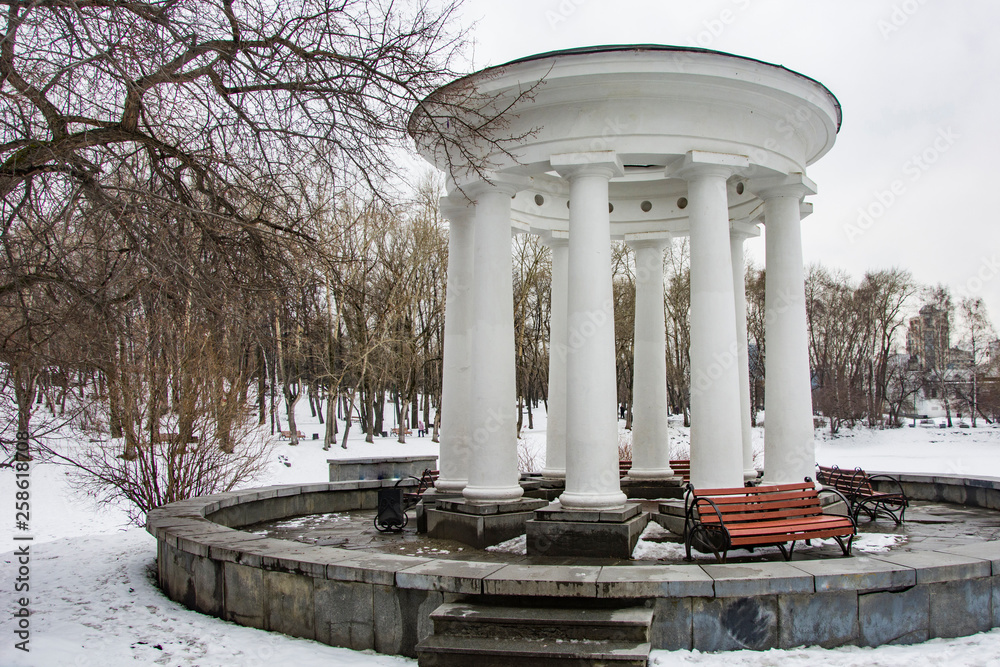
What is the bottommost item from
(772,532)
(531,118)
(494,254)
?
(772,532)

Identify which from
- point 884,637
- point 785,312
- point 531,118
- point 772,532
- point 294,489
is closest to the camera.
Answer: point 884,637

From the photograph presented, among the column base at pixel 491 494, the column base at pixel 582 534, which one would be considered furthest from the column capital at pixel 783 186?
the column base at pixel 491 494

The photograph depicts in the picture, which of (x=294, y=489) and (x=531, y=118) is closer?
(x=531, y=118)

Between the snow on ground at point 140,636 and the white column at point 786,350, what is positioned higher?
the white column at point 786,350

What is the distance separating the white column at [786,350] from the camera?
13.1 meters

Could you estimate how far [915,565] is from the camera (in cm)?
729

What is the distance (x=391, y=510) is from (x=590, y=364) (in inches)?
182

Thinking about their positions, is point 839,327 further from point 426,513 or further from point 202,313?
point 202,313

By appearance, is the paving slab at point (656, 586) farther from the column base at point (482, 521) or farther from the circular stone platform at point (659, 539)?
the column base at point (482, 521)

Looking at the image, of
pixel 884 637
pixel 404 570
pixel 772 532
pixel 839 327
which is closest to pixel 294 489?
pixel 404 570

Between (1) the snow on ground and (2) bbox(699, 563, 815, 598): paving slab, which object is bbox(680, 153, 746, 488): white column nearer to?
(1) the snow on ground

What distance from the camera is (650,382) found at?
15.7 metres

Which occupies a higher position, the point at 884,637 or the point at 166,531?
the point at 166,531

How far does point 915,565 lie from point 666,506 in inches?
182
